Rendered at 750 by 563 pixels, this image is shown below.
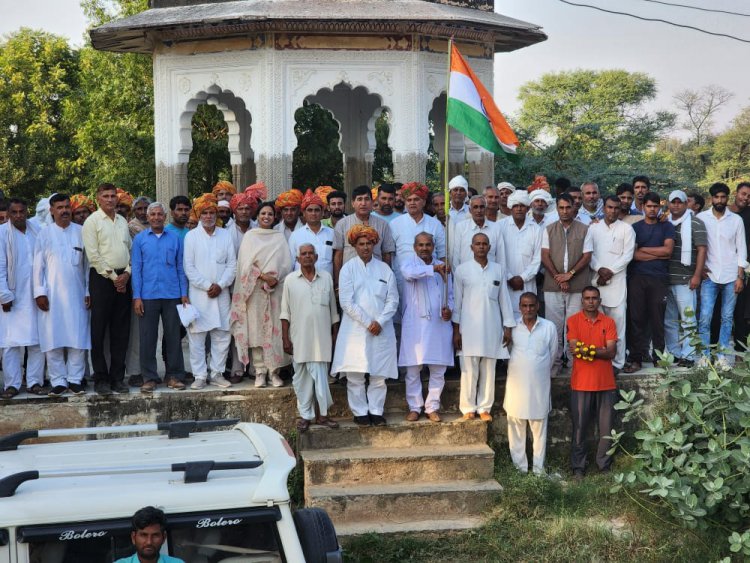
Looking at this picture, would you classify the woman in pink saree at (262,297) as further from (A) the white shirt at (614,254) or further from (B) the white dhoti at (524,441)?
(A) the white shirt at (614,254)

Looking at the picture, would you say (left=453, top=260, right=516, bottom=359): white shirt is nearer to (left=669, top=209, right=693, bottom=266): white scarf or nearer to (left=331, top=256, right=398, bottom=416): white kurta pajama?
(left=331, top=256, right=398, bottom=416): white kurta pajama

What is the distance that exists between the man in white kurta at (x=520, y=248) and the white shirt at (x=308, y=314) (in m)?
1.87

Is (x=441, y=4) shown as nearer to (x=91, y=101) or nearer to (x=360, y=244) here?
(x=360, y=244)

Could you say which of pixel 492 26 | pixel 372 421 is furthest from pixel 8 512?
pixel 492 26

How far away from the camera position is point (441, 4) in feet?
41.9

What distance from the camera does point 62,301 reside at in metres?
8.68

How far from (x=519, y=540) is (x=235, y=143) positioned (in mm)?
10339

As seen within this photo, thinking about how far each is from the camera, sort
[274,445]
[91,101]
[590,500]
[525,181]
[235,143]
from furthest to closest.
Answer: [91,101] → [525,181] → [235,143] → [590,500] → [274,445]

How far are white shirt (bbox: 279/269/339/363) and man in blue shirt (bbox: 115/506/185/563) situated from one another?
14.9 feet

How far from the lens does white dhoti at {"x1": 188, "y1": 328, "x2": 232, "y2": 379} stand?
8.95 m

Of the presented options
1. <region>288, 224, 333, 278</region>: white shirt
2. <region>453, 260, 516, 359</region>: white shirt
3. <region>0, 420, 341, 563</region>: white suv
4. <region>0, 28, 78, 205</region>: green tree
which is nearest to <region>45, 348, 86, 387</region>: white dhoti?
<region>288, 224, 333, 278</region>: white shirt

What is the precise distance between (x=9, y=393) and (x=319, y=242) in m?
2.96

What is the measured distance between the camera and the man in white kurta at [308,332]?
8.34 m

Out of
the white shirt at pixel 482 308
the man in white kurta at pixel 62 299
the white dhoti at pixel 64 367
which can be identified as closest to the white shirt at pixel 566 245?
the white shirt at pixel 482 308
